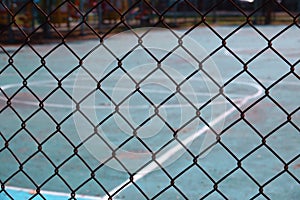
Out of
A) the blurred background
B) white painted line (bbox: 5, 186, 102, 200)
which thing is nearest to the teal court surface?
white painted line (bbox: 5, 186, 102, 200)

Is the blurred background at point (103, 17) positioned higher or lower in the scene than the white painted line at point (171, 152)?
higher

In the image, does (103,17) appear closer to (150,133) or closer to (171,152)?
(150,133)

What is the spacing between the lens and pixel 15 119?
8.74m

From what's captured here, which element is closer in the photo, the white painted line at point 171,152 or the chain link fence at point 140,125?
the chain link fence at point 140,125

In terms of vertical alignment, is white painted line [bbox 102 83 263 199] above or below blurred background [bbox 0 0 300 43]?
below

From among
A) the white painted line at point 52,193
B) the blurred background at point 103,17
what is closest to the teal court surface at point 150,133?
the white painted line at point 52,193

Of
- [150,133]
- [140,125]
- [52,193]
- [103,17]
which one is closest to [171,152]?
[150,133]

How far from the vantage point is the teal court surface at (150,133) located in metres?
2.74

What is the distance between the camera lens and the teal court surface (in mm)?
2740

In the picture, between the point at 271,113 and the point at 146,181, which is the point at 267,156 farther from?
the point at 271,113

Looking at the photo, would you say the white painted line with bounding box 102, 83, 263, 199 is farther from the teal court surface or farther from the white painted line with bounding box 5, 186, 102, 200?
the white painted line with bounding box 5, 186, 102, 200

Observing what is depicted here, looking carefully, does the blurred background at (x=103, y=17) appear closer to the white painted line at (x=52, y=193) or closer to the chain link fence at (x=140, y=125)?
the chain link fence at (x=140, y=125)

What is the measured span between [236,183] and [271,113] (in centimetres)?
380

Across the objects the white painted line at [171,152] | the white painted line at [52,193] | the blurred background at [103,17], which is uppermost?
the blurred background at [103,17]
